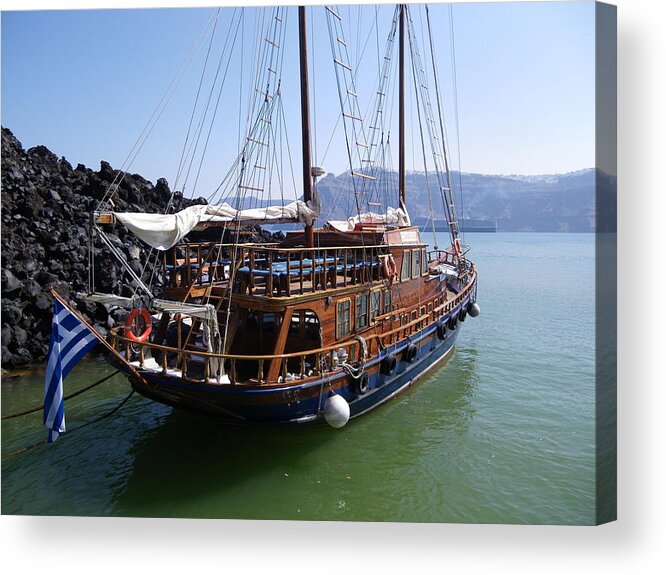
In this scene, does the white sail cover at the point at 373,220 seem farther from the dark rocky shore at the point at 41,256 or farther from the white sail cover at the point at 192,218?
the dark rocky shore at the point at 41,256

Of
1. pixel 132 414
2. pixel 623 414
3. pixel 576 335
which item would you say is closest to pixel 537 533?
pixel 623 414

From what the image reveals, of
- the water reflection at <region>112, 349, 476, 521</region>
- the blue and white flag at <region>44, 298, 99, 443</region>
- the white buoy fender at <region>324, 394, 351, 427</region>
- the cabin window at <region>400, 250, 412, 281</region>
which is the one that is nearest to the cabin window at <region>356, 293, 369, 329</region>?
the water reflection at <region>112, 349, 476, 521</region>

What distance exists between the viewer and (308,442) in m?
8.95

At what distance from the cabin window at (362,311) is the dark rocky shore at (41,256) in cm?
665

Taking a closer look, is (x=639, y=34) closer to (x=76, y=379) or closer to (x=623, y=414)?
(x=623, y=414)

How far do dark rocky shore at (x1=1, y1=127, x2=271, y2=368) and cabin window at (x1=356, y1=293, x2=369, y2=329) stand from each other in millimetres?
6652

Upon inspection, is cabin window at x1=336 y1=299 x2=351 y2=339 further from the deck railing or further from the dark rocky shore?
the dark rocky shore

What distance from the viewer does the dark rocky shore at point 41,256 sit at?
13.5 metres

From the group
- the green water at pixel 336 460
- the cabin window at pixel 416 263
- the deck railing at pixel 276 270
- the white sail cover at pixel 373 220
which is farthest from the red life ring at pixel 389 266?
the green water at pixel 336 460

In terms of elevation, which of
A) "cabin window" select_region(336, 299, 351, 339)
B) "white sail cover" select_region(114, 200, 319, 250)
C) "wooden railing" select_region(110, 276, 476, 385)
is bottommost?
"wooden railing" select_region(110, 276, 476, 385)

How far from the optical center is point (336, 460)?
8.45m

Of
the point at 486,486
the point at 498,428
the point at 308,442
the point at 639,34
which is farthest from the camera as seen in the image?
the point at 498,428

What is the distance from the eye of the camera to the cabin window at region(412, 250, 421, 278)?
12527 mm

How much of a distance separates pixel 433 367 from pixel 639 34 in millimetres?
9348
